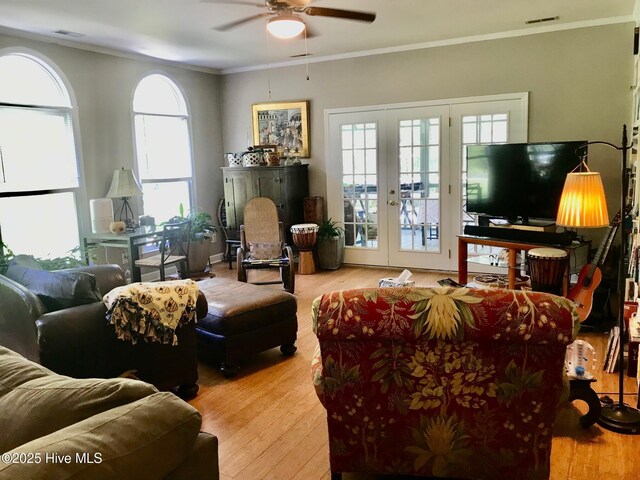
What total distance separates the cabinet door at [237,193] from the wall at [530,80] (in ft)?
3.18

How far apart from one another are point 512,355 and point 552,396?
0.74 feet

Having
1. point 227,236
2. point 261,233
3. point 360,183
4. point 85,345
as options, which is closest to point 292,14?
point 85,345

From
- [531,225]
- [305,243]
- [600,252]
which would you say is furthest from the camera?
[305,243]

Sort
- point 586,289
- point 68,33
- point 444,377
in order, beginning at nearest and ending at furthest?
point 444,377 → point 586,289 → point 68,33

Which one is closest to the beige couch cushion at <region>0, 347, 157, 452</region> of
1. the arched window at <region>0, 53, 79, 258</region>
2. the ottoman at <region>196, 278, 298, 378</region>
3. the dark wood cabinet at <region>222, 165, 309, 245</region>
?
the ottoman at <region>196, 278, 298, 378</region>

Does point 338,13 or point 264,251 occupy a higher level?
point 338,13

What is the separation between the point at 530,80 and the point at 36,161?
505 centimetres

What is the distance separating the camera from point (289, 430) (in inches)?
104

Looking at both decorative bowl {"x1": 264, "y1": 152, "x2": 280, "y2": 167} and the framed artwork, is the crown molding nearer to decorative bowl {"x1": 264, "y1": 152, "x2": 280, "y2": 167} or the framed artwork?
the framed artwork

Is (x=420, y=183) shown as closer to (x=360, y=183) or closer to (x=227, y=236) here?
(x=360, y=183)

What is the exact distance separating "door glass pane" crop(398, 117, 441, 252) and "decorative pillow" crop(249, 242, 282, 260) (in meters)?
1.63

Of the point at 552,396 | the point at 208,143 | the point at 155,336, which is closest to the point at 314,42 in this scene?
the point at 208,143

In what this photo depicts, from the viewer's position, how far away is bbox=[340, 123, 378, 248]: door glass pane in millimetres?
6215

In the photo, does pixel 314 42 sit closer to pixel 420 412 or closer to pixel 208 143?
pixel 208 143
